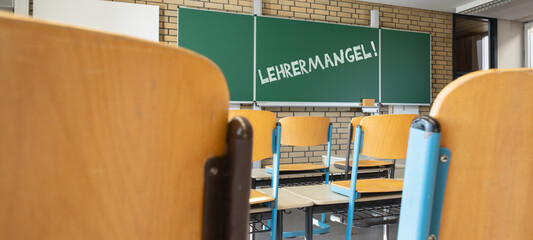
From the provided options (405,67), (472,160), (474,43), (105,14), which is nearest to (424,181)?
(472,160)

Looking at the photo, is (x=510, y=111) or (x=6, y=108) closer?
(x=6, y=108)

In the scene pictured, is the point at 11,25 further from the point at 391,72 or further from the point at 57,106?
the point at 391,72

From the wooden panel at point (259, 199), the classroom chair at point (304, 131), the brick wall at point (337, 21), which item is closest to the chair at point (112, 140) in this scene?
the wooden panel at point (259, 199)

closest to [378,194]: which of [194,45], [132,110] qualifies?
[132,110]

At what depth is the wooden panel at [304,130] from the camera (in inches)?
111

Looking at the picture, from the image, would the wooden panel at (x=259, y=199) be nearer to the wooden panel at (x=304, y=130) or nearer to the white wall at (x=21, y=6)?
the wooden panel at (x=304, y=130)

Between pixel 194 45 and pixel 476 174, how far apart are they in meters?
4.19

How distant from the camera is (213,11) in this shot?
15.0 feet

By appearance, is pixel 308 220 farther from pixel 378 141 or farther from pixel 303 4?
pixel 303 4

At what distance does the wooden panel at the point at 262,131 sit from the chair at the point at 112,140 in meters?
1.57

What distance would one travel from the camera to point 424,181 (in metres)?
0.57

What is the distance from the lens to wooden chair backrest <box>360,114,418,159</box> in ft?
6.64

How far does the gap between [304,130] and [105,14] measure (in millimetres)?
2812

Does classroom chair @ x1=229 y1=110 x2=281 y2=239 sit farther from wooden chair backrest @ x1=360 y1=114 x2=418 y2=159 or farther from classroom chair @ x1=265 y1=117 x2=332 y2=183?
classroom chair @ x1=265 y1=117 x2=332 y2=183
